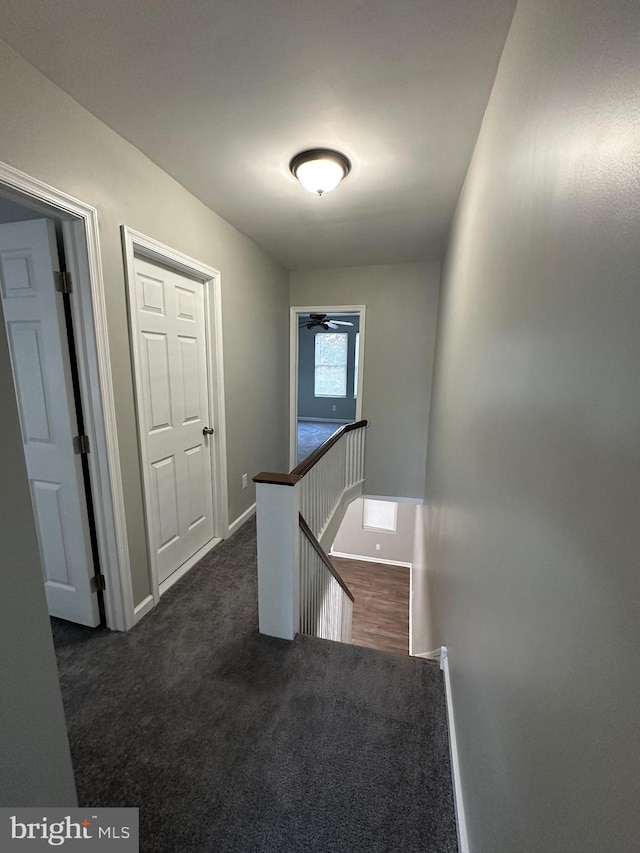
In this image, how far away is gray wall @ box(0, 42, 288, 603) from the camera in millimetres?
1330

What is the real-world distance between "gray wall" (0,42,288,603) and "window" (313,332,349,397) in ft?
16.8

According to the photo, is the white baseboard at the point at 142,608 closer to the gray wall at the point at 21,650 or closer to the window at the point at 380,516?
the gray wall at the point at 21,650

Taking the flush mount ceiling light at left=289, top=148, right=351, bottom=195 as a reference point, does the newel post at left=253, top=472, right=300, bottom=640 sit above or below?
below

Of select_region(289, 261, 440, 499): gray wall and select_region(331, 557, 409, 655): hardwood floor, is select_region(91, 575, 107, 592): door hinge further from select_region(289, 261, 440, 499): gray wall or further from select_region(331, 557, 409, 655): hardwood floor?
select_region(331, 557, 409, 655): hardwood floor

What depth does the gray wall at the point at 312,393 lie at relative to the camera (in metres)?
8.78

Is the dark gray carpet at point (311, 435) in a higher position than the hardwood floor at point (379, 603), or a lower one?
higher

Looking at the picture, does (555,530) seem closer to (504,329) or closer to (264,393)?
(504,329)

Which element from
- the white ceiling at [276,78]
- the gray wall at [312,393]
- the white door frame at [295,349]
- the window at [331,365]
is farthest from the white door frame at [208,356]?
the window at [331,365]

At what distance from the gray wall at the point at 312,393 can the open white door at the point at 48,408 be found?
23.6ft

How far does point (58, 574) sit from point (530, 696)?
227 cm

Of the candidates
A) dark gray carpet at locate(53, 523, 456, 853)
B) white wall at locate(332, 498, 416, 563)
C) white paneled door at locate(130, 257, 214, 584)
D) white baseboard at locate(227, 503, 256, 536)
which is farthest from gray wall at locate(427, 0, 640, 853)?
white wall at locate(332, 498, 416, 563)

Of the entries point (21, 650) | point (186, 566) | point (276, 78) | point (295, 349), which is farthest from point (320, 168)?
point (186, 566)

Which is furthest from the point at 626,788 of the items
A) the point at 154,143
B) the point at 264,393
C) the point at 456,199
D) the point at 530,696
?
the point at 264,393

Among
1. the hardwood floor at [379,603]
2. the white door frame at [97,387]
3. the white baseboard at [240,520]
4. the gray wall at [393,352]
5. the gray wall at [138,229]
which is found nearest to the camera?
the gray wall at [138,229]
